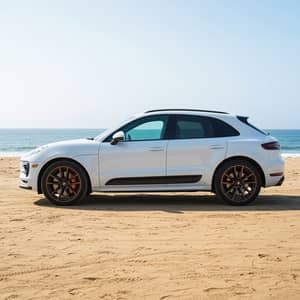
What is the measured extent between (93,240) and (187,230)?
1.20m

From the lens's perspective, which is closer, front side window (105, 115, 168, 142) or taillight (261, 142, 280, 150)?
taillight (261, 142, 280, 150)

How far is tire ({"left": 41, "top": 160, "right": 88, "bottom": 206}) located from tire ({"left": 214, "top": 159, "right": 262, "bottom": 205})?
2.21 meters

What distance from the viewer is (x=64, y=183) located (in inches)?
319

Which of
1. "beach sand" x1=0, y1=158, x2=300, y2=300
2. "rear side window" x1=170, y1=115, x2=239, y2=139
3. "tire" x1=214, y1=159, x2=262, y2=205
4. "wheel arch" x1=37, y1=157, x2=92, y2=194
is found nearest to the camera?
"beach sand" x1=0, y1=158, x2=300, y2=300

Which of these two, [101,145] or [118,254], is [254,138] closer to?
[101,145]

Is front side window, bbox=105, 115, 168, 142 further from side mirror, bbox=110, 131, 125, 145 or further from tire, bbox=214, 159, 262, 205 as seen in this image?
tire, bbox=214, 159, 262, 205

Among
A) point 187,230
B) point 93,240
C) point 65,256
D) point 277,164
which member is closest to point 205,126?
point 277,164

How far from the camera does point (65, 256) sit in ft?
15.7

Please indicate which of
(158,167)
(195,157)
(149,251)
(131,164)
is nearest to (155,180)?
(158,167)

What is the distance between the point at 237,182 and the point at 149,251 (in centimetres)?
346

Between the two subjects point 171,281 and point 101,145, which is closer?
point 171,281

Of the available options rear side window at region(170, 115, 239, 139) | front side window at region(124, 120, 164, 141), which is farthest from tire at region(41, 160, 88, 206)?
rear side window at region(170, 115, 239, 139)

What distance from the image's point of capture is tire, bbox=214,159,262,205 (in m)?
8.04

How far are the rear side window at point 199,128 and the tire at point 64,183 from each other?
1.69m
